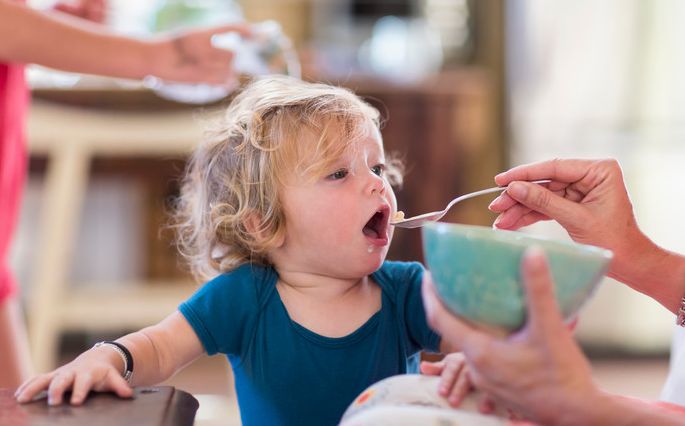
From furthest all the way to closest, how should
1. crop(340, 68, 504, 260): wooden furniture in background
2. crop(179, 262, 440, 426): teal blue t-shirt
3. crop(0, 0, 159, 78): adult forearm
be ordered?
crop(340, 68, 504, 260): wooden furniture in background → crop(0, 0, 159, 78): adult forearm → crop(179, 262, 440, 426): teal blue t-shirt

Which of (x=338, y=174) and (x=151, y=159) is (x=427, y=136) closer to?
(x=151, y=159)

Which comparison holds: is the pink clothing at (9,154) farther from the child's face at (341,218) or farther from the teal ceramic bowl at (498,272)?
the teal ceramic bowl at (498,272)

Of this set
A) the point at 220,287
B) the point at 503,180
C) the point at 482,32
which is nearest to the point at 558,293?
the point at 503,180

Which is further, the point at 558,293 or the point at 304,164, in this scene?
the point at 304,164

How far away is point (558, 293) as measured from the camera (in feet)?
2.56

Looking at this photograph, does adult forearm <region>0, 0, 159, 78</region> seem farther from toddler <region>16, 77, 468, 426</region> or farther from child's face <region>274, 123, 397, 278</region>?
child's face <region>274, 123, 397, 278</region>

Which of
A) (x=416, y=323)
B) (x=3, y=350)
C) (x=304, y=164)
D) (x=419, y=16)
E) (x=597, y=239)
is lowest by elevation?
(x=3, y=350)

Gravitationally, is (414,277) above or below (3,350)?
above

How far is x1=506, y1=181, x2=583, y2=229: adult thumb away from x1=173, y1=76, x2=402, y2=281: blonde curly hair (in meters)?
0.24

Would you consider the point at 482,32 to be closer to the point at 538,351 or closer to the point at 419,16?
the point at 419,16

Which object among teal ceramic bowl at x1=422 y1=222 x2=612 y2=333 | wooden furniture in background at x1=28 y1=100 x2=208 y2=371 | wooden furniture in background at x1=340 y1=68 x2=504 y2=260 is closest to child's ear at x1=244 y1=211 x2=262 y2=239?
teal ceramic bowl at x1=422 y1=222 x2=612 y2=333

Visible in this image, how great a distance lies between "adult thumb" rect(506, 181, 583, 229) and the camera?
3.82 feet

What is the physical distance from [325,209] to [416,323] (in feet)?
0.67

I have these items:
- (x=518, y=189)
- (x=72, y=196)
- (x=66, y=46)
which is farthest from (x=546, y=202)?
(x=72, y=196)
